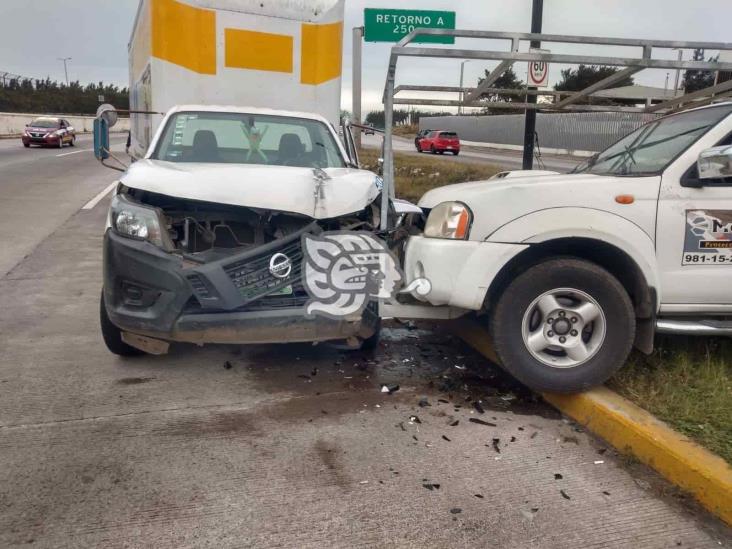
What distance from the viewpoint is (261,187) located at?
13.6 feet

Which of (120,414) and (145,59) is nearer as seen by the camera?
(120,414)

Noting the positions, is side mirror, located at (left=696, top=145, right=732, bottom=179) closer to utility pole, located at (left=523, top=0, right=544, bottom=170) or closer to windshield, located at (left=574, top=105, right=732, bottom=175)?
windshield, located at (left=574, top=105, right=732, bottom=175)


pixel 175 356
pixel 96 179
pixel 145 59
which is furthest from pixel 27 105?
pixel 175 356

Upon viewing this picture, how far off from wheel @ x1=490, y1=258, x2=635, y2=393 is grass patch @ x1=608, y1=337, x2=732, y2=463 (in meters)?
0.29

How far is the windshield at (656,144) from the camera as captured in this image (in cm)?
406

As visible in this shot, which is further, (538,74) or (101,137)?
(538,74)

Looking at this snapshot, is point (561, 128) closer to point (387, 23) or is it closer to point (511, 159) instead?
point (511, 159)

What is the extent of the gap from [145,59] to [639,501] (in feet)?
25.9

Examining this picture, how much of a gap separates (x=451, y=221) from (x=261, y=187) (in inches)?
49.6

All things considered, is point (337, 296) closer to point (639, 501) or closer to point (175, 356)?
point (175, 356)

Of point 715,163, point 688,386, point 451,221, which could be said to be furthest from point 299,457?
point 715,163

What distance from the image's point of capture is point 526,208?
3.89m

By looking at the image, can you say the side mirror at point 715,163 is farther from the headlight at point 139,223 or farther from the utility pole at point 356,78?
the utility pole at point 356,78

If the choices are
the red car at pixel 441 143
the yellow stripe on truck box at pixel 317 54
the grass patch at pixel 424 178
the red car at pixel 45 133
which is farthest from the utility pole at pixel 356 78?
the red car at pixel 441 143
